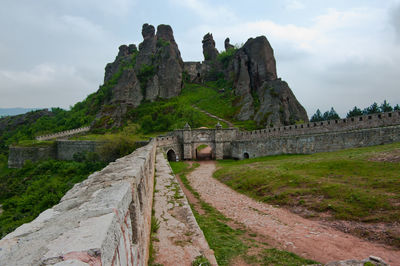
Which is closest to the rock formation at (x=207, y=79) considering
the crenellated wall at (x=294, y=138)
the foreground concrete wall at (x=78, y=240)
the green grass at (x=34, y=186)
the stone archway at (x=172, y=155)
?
the crenellated wall at (x=294, y=138)

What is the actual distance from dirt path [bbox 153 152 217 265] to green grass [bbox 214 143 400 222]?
635 centimetres

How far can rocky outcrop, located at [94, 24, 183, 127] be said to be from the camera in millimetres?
55506

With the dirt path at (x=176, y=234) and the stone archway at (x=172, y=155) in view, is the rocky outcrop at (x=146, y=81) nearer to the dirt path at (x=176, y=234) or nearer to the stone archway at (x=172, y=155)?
the stone archway at (x=172, y=155)

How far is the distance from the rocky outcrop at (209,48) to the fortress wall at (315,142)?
53590 mm

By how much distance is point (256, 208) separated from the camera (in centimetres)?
1135

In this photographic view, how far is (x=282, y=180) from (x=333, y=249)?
23.6 ft

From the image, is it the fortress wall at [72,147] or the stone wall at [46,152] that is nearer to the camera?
the fortress wall at [72,147]

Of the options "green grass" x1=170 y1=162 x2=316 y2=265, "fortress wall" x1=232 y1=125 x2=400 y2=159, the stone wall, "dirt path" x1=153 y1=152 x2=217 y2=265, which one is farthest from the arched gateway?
"dirt path" x1=153 y1=152 x2=217 y2=265

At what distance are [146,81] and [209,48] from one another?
29871 millimetres

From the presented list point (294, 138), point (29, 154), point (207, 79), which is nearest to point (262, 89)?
point (294, 138)

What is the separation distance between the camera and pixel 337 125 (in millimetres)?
23906

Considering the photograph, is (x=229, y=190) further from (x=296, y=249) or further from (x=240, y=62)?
(x=240, y=62)

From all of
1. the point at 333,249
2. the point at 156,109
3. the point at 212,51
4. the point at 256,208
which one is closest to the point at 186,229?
the point at 333,249

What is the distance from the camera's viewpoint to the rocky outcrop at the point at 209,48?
7800cm
